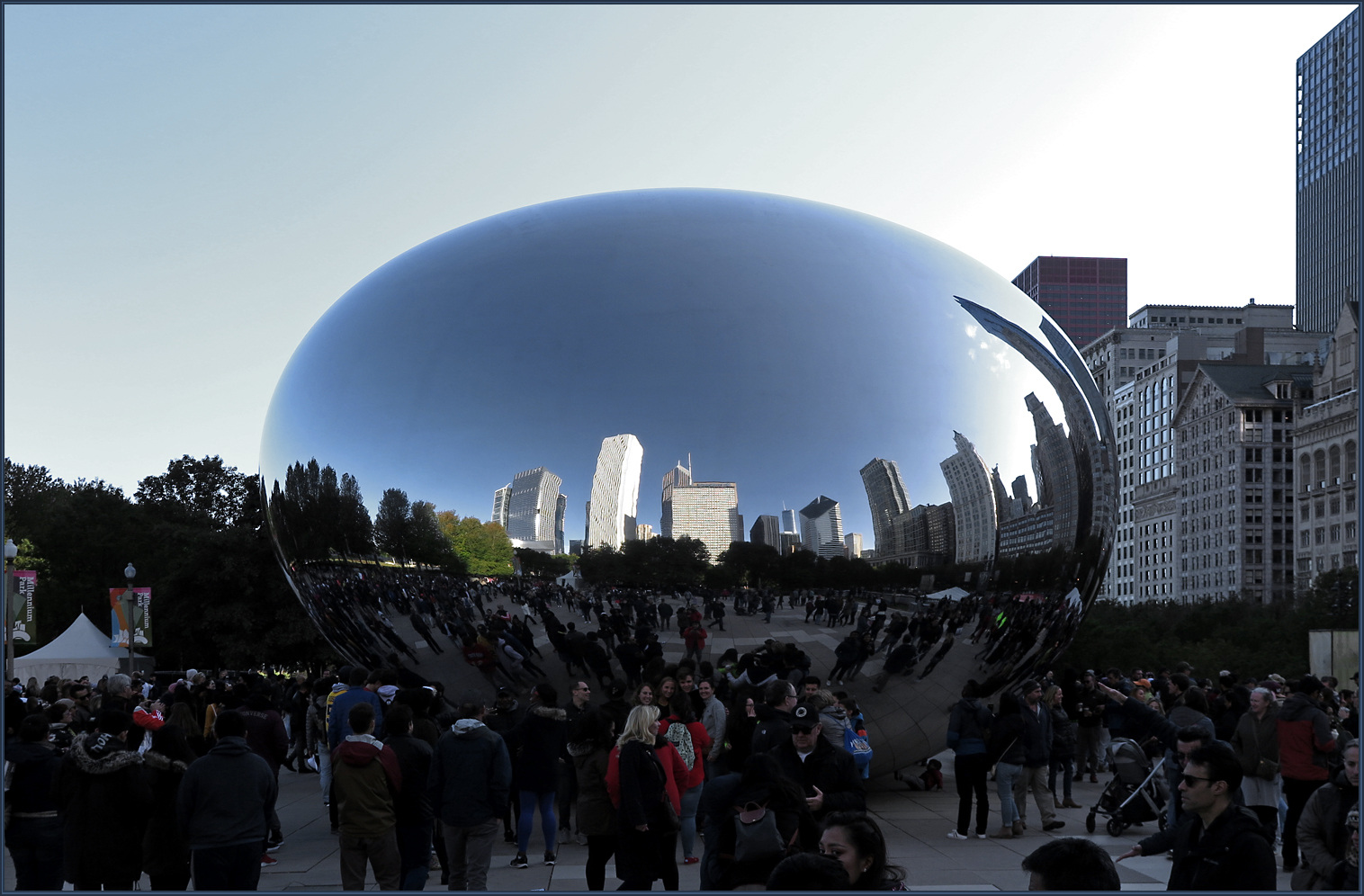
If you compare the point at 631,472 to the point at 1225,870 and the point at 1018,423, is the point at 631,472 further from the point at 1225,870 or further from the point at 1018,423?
the point at 1225,870


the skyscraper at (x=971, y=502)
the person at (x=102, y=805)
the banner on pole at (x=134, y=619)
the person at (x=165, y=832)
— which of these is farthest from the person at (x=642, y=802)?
the banner on pole at (x=134, y=619)

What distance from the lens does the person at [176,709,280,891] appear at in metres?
6.73

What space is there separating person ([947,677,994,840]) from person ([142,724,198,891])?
234 inches

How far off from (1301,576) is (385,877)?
11767 centimetres

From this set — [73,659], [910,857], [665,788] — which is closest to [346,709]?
[665,788]

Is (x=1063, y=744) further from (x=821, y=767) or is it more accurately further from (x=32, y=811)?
(x=32, y=811)

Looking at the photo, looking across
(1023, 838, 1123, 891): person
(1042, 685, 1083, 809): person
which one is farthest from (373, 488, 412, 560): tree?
(1042, 685, 1083, 809): person

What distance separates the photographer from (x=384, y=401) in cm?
934

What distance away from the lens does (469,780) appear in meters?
7.70

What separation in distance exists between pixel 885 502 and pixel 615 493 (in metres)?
1.97

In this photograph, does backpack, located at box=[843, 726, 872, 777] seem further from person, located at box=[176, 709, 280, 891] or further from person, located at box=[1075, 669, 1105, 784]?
person, located at box=[1075, 669, 1105, 784]

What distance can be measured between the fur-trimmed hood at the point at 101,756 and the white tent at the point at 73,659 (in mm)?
26008

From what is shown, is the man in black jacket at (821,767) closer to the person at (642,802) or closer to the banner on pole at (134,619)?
the person at (642,802)

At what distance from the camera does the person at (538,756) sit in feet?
29.1
